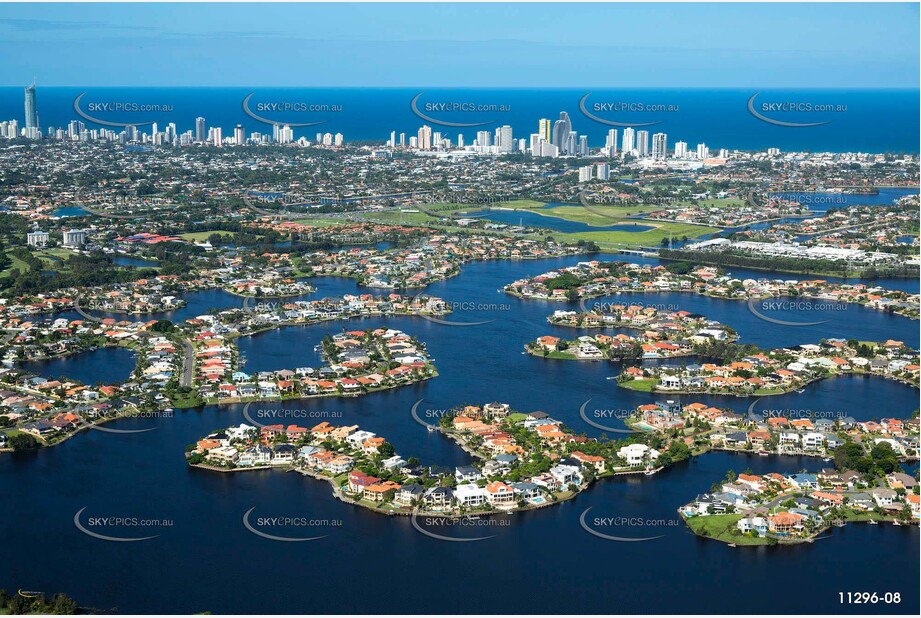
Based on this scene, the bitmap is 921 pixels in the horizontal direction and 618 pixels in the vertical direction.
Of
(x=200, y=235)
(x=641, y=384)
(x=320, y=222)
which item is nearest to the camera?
(x=641, y=384)

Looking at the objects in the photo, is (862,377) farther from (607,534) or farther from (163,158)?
(163,158)

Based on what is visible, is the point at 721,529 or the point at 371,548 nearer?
the point at 371,548

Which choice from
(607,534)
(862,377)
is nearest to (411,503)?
(607,534)

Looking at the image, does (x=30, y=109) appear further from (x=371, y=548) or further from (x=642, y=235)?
(x=371, y=548)

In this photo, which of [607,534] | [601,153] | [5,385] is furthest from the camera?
[601,153]

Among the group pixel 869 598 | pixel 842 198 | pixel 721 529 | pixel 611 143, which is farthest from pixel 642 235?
pixel 611 143

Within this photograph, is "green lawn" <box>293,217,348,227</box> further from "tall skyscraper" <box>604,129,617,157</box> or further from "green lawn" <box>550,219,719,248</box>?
"tall skyscraper" <box>604,129,617,157</box>

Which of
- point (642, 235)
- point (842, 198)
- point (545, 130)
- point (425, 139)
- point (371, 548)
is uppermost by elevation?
point (545, 130)

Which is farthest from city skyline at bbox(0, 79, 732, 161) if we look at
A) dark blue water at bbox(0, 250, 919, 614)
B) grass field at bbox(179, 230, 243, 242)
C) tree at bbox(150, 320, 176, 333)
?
dark blue water at bbox(0, 250, 919, 614)
